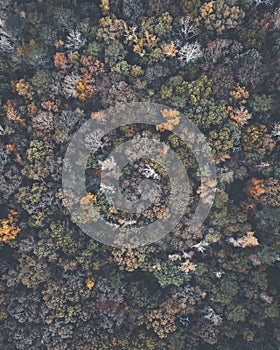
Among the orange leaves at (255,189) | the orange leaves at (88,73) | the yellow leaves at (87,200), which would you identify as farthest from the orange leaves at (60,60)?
the orange leaves at (255,189)

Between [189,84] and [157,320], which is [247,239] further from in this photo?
[189,84]

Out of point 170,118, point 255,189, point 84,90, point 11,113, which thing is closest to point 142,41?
point 84,90

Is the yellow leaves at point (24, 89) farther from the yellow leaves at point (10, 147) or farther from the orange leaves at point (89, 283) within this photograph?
the orange leaves at point (89, 283)

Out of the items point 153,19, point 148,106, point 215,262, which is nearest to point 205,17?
point 153,19

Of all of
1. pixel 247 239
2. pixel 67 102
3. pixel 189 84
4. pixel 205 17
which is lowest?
pixel 247 239

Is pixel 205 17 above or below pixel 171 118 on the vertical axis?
above

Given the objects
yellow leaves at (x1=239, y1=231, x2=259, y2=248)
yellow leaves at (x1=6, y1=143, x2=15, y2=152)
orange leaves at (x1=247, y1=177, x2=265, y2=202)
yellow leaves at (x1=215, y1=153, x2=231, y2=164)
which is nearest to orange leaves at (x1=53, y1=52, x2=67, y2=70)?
yellow leaves at (x1=6, y1=143, x2=15, y2=152)

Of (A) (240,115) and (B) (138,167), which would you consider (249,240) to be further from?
(B) (138,167)
